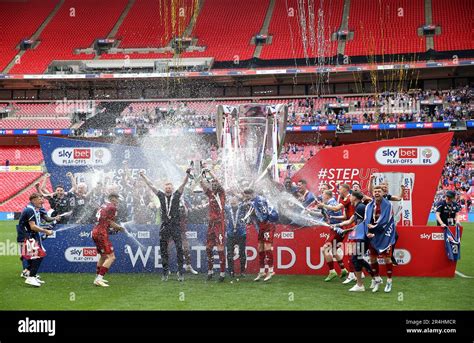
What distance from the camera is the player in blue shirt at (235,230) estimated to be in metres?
10.9

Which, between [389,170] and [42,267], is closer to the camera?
[42,267]

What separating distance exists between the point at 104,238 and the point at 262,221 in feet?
10.0

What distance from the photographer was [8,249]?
698 inches

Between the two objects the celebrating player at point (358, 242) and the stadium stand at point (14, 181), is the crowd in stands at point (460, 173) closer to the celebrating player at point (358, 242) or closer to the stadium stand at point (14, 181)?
the celebrating player at point (358, 242)

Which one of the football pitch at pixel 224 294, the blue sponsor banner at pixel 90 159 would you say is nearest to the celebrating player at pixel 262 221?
the football pitch at pixel 224 294

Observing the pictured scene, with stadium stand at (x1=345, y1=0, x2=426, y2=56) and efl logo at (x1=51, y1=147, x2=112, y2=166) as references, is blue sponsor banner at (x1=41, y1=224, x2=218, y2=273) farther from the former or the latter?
stadium stand at (x1=345, y1=0, x2=426, y2=56)

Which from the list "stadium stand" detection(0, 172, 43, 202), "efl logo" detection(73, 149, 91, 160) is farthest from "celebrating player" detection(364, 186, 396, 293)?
"stadium stand" detection(0, 172, 43, 202)

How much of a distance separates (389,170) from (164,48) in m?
35.4

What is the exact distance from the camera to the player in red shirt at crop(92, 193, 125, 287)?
10.5m

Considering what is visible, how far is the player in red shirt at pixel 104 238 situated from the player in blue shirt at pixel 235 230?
2145 mm

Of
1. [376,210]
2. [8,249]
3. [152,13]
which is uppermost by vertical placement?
[152,13]

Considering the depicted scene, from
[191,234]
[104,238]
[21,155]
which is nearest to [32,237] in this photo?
[104,238]
